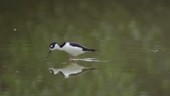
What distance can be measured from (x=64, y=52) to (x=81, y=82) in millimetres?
2899

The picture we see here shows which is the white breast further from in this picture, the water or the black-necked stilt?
the water

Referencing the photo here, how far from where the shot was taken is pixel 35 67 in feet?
34.7

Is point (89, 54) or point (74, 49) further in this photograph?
point (89, 54)

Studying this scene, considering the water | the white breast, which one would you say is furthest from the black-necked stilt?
the water

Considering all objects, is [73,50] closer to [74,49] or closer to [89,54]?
[74,49]

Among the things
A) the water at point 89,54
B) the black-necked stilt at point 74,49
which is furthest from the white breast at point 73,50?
the water at point 89,54

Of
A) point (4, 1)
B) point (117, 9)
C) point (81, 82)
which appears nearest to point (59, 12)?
point (117, 9)

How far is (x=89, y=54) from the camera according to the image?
11.8 m

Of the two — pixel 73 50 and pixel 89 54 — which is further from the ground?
pixel 73 50

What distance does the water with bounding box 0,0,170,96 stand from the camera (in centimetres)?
916

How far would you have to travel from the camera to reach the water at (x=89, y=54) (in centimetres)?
916

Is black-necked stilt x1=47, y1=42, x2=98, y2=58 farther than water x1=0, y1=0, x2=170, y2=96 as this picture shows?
Yes

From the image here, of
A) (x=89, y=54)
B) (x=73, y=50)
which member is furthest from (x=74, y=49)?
(x=89, y=54)

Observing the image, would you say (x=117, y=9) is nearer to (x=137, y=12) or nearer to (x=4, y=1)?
(x=137, y=12)
